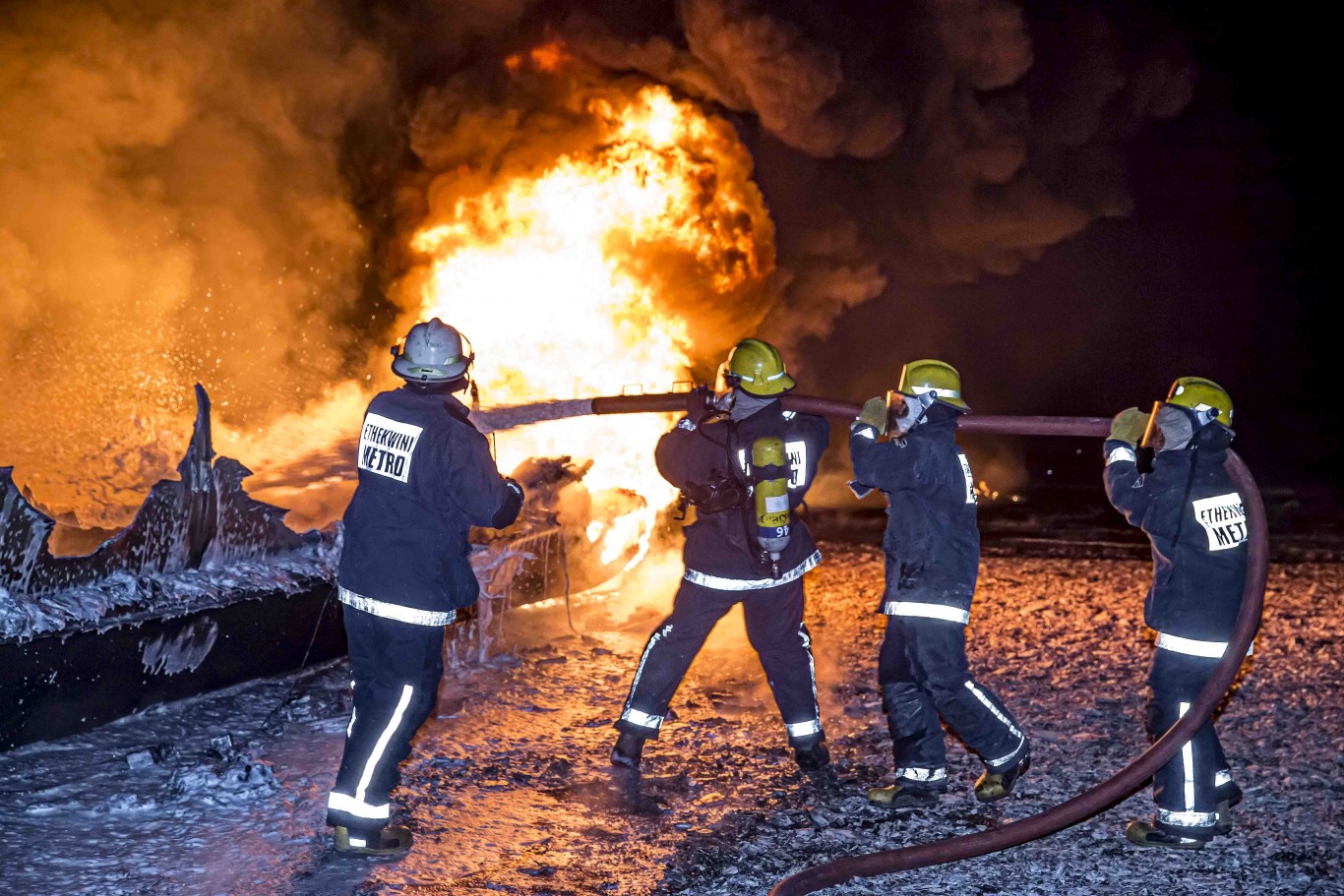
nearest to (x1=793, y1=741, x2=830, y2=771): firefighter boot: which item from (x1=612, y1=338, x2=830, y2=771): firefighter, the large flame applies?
(x1=612, y1=338, x2=830, y2=771): firefighter

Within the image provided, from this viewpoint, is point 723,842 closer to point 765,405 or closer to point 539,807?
point 539,807

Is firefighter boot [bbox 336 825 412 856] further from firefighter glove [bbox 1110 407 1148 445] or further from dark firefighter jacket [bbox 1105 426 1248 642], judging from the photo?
firefighter glove [bbox 1110 407 1148 445]

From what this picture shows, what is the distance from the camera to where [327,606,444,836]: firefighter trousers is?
425 centimetres

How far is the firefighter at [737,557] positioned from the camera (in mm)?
5309

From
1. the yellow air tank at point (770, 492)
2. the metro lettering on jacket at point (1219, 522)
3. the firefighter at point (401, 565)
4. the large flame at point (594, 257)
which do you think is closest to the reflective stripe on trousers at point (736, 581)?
the yellow air tank at point (770, 492)

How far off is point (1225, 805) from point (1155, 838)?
1.35ft

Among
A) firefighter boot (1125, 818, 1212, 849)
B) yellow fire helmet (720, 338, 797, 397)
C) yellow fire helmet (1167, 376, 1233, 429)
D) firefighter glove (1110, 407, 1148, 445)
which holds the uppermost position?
yellow fire helmet (720, 338, 797, 397)

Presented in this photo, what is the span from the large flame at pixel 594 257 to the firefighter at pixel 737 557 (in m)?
4.43

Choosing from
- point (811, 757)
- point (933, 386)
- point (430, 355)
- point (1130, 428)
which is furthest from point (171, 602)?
point (1130, 428)

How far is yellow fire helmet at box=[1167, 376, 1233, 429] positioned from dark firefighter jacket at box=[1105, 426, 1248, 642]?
6 cm

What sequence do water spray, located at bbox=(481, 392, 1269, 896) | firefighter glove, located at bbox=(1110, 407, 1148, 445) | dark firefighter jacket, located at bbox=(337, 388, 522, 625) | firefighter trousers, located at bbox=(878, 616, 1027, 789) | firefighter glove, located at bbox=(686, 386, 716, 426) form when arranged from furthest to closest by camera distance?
firefighter glove, located at bbox=(686, 386, 716, 426) → firefighter trousers, located at bbox=(878, 616, 1027, 789) → firefighter glove, located at bbox=(1110, 407, 1148, 445) → dark firefighter jacket, located at bbox=(337, 388, 522, 625) → water spray, located at bbox=(481, 392, 1269, 896)

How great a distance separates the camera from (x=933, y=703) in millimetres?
5105

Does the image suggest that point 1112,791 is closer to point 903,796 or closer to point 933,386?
point 903,796

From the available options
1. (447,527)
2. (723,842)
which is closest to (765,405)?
(447,527)
